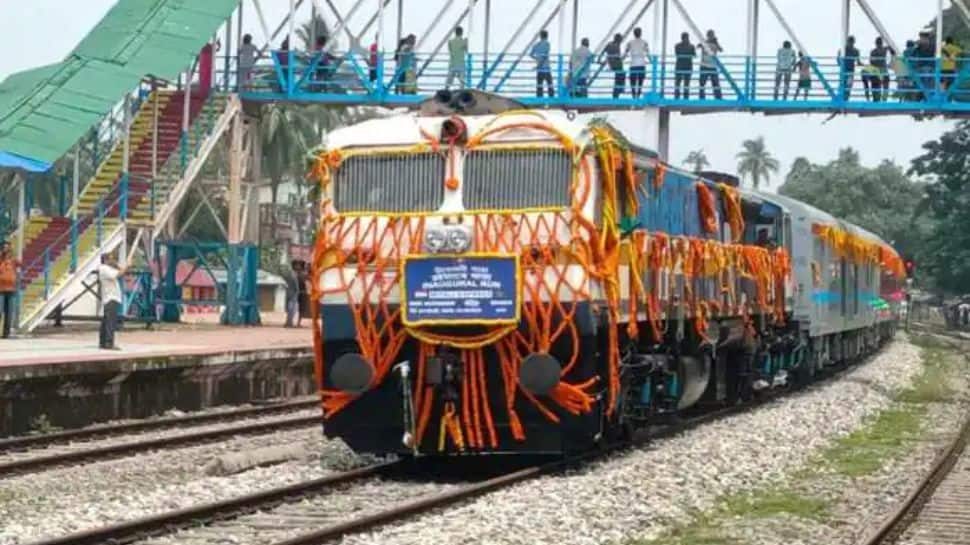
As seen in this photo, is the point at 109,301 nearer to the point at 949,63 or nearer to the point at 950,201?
the point at 949,63

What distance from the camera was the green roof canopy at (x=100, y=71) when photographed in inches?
977

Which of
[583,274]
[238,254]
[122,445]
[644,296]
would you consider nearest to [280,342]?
[238,254]

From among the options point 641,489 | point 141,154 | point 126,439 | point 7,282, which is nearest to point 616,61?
point 141,154

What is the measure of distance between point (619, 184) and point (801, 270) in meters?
12.2

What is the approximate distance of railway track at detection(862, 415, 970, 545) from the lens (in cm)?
1091

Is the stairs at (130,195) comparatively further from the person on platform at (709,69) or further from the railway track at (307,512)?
the railway track at (307,512)

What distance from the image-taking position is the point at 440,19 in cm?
3512

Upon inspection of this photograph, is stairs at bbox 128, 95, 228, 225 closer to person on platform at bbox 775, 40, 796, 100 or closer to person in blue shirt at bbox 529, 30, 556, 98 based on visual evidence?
person in blue shirt at bbox 529, 30, 556, 98

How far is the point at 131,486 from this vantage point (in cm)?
1269

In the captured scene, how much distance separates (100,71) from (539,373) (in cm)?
1762

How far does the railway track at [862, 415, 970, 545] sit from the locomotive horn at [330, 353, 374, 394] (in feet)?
14.4

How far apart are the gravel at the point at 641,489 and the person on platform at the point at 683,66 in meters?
13.5

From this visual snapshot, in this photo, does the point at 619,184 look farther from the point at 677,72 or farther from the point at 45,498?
the point at 677,72

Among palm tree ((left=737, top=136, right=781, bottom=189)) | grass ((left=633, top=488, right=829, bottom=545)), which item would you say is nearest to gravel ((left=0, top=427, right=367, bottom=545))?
grass ((left=633, top=488, right=829, bottom=545))
